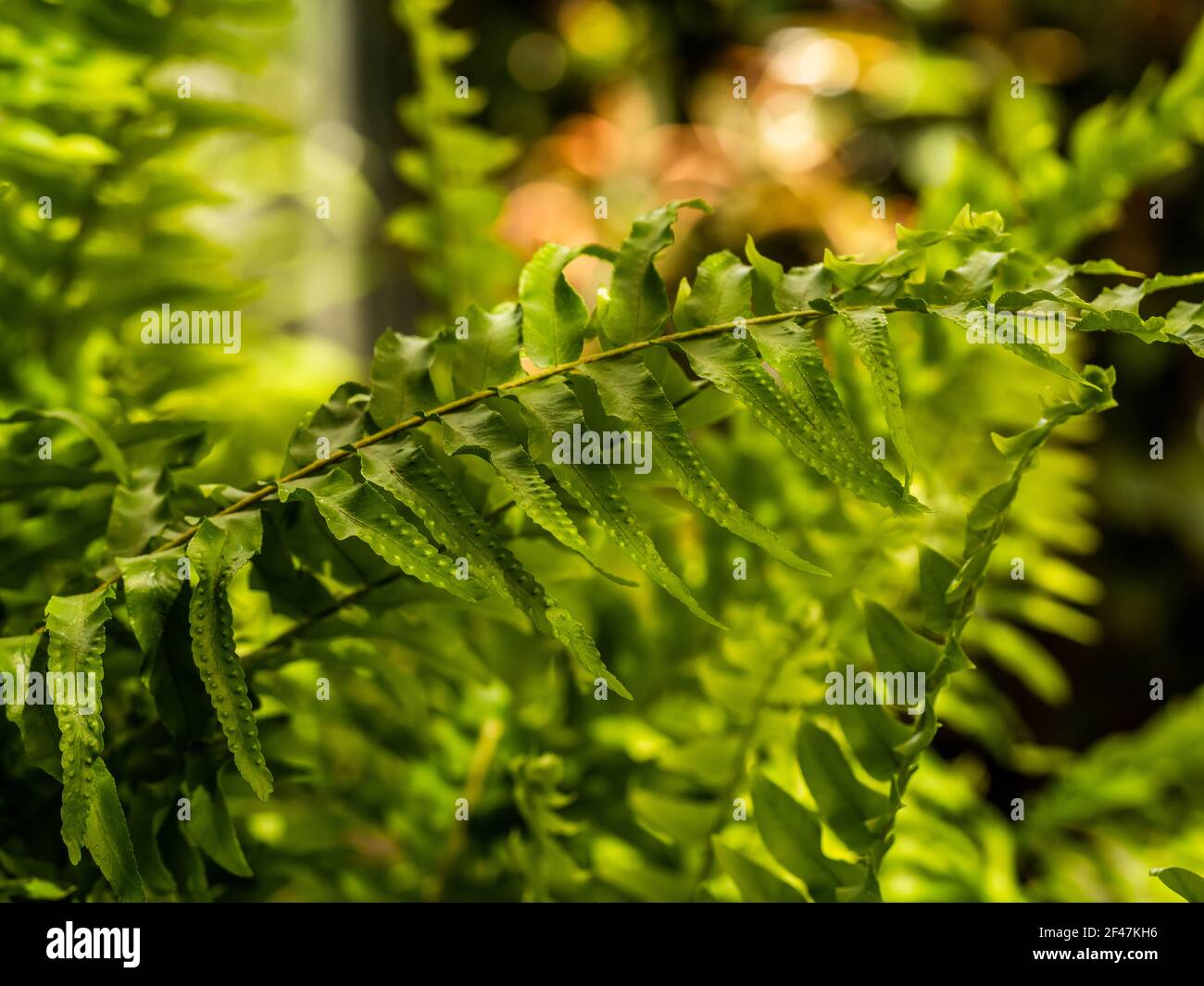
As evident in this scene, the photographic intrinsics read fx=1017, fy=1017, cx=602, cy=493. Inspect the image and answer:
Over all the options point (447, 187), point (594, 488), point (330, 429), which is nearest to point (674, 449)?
point (594, 488)

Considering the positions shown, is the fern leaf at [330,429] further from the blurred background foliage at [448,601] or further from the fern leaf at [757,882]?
the fern leaf at [757,882]

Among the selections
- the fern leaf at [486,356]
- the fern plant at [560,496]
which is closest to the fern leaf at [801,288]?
the fern plant at [560,496]

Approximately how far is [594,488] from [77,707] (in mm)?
178

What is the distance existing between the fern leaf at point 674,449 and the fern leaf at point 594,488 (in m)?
0.02

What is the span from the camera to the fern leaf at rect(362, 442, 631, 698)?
1.07ft

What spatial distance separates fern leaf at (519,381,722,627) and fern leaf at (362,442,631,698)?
3cm

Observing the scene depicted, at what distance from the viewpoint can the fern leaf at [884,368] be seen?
1.12 feet

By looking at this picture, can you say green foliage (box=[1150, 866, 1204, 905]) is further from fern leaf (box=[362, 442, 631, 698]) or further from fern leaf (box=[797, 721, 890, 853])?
fern leaf (box=[362, 442, 631, 698])

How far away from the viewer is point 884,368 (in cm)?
34

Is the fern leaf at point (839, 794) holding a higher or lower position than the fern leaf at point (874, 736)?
lower

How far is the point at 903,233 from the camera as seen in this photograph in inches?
14.7

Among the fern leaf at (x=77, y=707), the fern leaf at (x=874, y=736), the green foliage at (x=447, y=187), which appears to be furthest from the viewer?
the green foliage at (x=447, y=187)

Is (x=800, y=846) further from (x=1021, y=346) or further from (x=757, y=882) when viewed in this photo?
(x=1021, y=346)
